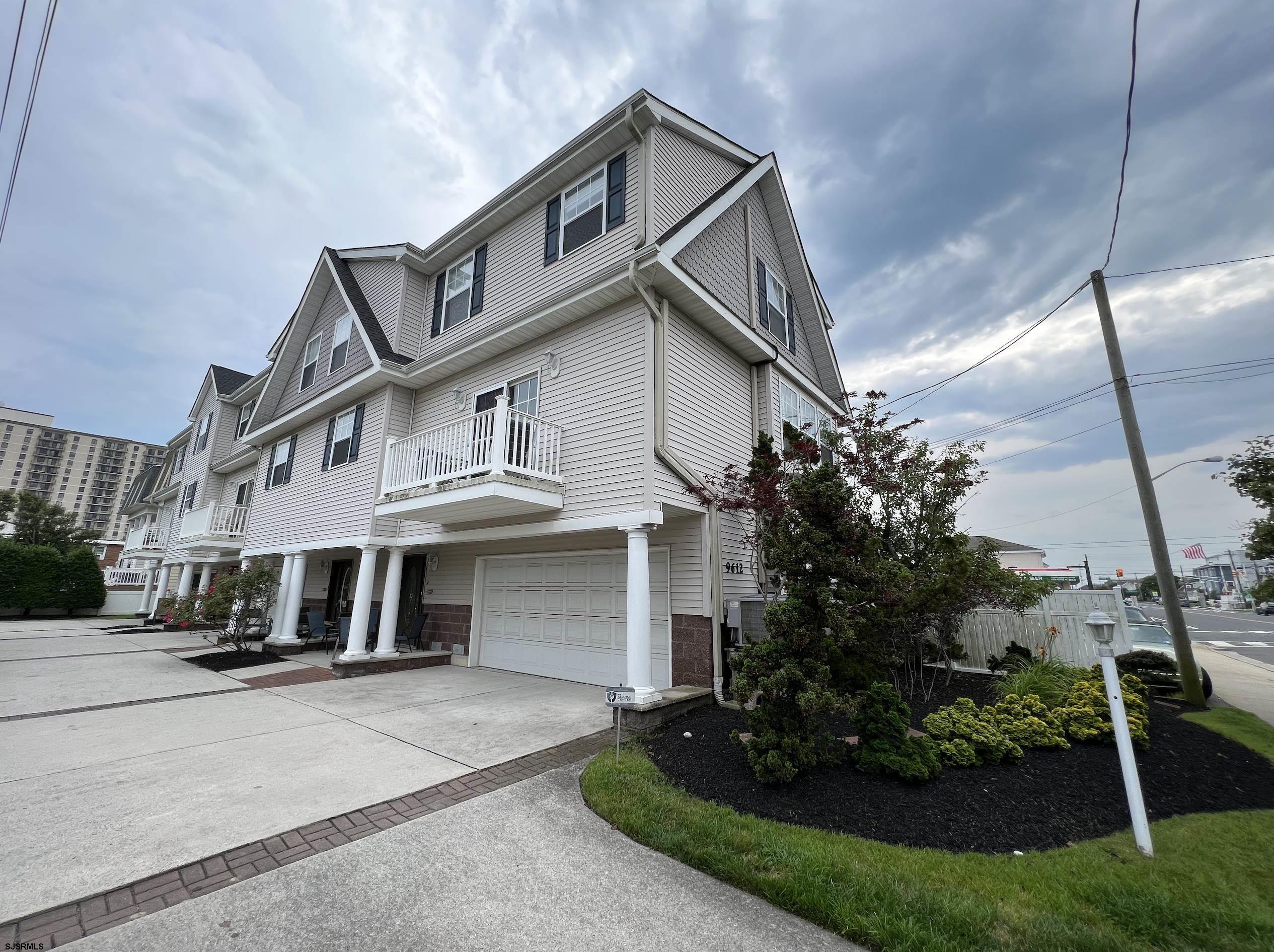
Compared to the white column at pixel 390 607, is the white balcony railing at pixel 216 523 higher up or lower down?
higher up

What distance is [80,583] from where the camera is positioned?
2330 centimetres

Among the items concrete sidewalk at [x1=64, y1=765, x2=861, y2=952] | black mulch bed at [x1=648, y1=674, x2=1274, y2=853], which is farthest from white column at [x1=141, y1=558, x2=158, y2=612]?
black mulch bed at [x1=648, y1=674, x2=1274, y2=853]

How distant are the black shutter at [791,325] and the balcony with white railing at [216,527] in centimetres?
1704

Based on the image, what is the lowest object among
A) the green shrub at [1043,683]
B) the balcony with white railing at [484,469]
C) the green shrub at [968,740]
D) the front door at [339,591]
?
the green shrub at [968,740]

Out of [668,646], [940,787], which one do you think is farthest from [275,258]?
[940,787]

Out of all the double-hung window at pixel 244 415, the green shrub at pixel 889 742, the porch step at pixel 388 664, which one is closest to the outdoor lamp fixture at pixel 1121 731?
the green shrub at pixel 889 742

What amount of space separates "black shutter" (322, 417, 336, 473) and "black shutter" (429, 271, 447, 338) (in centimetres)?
365

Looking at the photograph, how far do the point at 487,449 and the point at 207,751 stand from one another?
457cm

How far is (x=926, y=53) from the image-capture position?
7363 mm

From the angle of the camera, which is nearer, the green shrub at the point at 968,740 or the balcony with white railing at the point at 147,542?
the green shrub at the point at 968,740

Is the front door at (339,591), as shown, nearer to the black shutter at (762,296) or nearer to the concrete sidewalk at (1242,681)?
the black shutter at (762,296)

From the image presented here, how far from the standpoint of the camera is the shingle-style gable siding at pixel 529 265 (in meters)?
8.08

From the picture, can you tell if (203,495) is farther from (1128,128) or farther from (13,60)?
(1128,128)

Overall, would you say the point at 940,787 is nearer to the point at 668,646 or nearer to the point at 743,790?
the point at 743,790
